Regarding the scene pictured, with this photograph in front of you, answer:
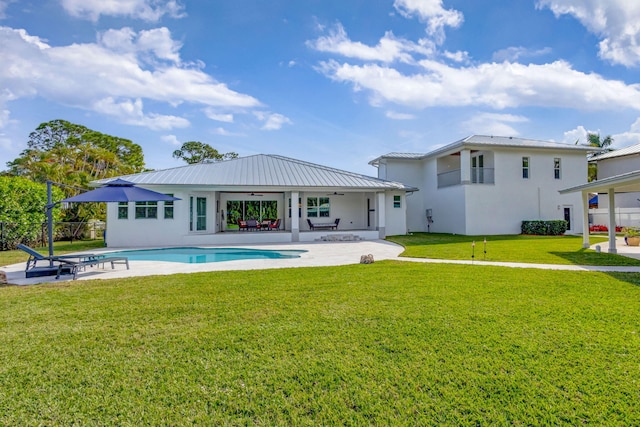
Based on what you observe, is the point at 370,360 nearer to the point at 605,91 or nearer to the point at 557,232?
the point at 557,232

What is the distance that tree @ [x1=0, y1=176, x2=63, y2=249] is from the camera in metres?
15.2

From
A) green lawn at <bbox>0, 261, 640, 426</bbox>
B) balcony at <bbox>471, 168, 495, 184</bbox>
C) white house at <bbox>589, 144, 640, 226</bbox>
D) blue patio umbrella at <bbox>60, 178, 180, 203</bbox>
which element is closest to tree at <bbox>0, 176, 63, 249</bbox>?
blue patio umbrella at <bbox>60, 178, 180, 203</bbox>

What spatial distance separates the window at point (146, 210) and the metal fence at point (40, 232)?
15.1 ft

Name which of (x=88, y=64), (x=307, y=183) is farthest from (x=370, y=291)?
(x=88, y=64)

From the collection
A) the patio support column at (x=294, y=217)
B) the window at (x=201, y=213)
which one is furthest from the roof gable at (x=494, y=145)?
the window at (x=201, y=213)

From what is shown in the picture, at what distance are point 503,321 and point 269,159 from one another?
2011 cm

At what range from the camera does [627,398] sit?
2.93 m

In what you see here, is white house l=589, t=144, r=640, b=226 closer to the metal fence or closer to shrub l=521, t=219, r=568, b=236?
shrub l=521, t=219, r=568, b=236

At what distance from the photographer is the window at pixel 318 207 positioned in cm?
2319

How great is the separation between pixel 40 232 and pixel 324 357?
63.2 ft

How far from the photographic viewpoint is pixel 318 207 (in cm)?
2328

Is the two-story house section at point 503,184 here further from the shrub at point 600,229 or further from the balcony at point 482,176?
the shrub at point 600,229

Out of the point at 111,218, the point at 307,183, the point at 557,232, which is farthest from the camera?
the point at 557,232

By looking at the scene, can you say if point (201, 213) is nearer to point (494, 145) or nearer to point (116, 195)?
point (116, 195)
